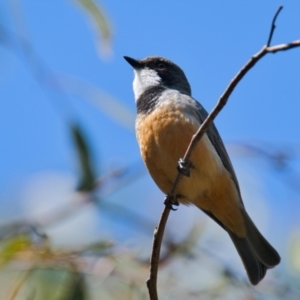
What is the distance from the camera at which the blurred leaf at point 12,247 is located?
2.20 m

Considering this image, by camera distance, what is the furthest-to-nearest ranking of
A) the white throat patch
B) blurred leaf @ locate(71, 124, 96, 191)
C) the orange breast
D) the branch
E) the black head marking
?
the black head marking, the white throat patch, the orange breast, blurred leaf @ locate(71, 124, 96, 191), the branch

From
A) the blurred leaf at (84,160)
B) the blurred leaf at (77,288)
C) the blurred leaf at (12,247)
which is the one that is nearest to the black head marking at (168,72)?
the blurred leaf at (84,160)

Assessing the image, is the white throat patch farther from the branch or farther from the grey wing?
the branch

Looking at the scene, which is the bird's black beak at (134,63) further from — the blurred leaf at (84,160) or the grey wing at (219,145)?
the blurred leaf at (84,160)

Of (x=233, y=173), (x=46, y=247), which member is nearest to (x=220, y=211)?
(x=233, y=173)

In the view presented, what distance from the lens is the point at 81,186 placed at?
101 inches

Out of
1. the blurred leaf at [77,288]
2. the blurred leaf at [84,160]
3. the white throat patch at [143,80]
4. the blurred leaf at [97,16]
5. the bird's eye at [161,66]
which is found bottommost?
the blurred leaf at [77,288]

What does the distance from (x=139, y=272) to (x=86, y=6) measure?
3.59ft

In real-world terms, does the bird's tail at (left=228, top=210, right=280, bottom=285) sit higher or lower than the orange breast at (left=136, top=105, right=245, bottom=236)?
lower

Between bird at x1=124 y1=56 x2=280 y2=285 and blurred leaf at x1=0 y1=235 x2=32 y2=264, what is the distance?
0.82 meters

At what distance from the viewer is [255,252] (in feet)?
10.7

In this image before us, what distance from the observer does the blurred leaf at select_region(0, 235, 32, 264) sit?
7.22ft

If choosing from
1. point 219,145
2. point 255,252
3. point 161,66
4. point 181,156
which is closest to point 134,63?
point 161,66

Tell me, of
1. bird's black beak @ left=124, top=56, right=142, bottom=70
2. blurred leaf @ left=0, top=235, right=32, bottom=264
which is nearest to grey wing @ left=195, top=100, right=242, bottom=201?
bird's black beak @ left=124, top=56, right=142, bottom=70
